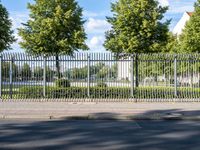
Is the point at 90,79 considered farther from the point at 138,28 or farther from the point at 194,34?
the point at 194,34

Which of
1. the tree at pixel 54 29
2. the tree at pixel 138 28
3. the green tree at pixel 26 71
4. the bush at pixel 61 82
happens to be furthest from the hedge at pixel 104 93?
the tree at pixel 138 28

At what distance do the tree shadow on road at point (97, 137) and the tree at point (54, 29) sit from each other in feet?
61.6

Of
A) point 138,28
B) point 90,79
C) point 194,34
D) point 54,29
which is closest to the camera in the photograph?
point 90,79

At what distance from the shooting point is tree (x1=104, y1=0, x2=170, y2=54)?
3362 cm

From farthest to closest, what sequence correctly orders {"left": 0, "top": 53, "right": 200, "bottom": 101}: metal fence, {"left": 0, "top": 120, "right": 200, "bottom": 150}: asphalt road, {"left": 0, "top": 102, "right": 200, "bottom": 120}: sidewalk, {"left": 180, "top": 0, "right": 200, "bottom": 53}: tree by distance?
1. {"left": 180, "top": 0, "right": 200, "bottom": 53}: tree
2. {"left": 0, "top": 53, "right": 200, "bottom": 101}: metal fence
3. {"left": 0, "top": 102, "right": 200, "bottom": 120}: sidewalk
4. {"left": 0, "top": 120, "right": 200, "bottom": 150}: asphalt road

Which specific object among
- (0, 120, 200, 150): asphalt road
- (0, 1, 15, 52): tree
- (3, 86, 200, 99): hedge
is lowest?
(0, 120, 200, 150): asphalt road

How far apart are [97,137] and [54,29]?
2261cm

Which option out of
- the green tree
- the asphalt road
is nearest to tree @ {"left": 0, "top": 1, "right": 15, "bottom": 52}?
the green tree

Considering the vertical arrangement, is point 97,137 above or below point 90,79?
below

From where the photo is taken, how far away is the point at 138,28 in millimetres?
33875

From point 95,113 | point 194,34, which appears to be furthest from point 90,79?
point 194,34

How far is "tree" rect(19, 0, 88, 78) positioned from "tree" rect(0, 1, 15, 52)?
4.27 feet

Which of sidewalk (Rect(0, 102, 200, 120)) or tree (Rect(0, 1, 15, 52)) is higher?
tree (Rect(0, 1, 15, 52))

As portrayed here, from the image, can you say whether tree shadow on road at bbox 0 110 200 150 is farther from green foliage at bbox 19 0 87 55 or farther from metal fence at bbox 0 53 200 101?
green foliage at bbox 19 0 87 55
